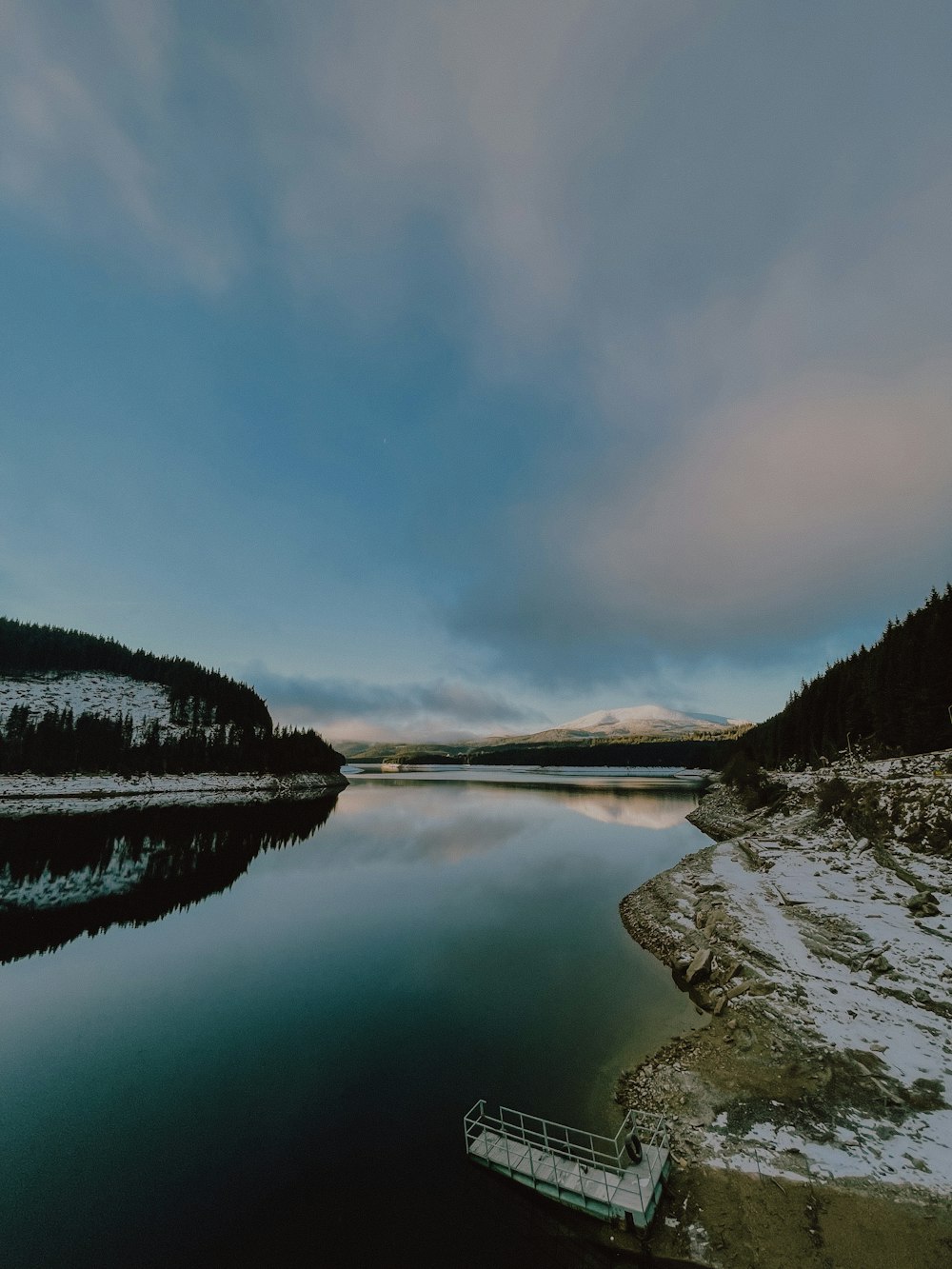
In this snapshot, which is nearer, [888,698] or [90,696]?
[888,698]

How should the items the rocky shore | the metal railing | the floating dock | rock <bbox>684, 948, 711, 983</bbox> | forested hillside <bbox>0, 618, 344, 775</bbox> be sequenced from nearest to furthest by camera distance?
the rocky shore, the floating dock, the metal railing, rock <bbox>684, 948, 711, 983</bbox>, forested hillside <bbox>0, 618, 344, 775</bbox>

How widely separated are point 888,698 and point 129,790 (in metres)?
131

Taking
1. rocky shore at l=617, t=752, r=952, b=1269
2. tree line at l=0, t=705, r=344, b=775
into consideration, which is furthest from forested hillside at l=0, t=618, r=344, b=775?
rocky shore at l=617, t=752, r=952, b=1269

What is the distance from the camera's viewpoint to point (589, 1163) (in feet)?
38.8

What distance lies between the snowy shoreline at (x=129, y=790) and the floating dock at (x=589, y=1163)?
9191 cm

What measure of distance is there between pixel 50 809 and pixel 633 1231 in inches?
3986

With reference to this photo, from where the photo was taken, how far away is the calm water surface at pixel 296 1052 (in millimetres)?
11406

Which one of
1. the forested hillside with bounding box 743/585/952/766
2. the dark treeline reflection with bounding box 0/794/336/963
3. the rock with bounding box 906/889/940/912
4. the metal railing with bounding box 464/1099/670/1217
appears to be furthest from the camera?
the forested hillside with bounding box 743/585/952/766

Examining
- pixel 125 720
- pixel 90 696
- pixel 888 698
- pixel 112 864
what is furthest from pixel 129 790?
pixel 888 698

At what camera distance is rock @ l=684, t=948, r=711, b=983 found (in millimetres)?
23688

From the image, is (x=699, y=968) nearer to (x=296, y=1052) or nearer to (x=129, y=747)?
(x=296, y=1052)

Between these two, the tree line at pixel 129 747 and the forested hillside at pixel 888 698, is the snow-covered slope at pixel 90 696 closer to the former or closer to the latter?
the tree line at pixel 129 747

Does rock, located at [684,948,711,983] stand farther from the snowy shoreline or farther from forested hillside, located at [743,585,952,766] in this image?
the snowy shoreline

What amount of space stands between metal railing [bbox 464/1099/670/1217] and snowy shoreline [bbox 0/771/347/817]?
301 feet
